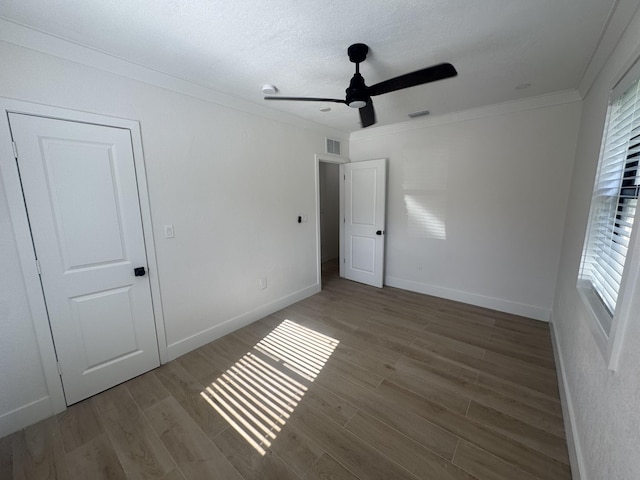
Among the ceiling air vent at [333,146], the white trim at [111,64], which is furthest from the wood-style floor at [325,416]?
the ceiling air vent at [333,146]

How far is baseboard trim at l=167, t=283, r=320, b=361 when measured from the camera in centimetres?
248

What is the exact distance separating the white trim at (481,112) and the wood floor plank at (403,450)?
11.5ft

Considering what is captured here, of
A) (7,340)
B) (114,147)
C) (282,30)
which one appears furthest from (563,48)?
(7,340)

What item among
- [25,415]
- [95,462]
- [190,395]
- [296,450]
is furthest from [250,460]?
[25,415]

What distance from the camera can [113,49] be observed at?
1.83m

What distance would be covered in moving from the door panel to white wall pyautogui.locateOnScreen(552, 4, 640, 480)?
295 cm

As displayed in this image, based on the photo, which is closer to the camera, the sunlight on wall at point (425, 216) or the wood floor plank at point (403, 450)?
the wood floor plank at point (403, 450)

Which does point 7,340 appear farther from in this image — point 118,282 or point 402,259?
point 402,259

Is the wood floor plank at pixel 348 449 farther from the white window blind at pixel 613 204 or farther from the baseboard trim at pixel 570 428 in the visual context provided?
the white window blind at pixel 613 204

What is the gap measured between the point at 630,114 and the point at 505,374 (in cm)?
202

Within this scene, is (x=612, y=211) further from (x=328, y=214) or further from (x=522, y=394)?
(x=328, y=214)

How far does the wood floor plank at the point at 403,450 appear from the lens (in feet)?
4.65

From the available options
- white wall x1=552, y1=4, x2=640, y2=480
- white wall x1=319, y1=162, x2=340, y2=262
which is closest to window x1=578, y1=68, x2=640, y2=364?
white wall x1=552, y1=4, x2=640, y2=480

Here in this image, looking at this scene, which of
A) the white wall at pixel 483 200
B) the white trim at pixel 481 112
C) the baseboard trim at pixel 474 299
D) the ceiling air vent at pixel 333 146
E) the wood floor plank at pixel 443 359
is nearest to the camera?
the wood floor plank at pixel 443 359
